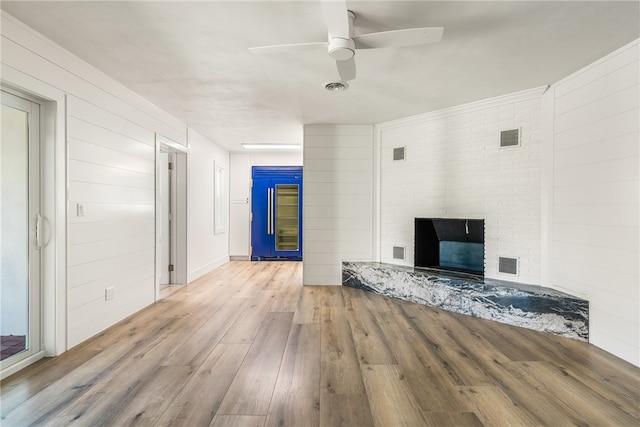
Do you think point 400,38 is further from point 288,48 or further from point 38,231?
point 38,231

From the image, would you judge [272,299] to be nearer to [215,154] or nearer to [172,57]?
[172,57]

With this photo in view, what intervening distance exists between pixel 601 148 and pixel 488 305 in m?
1.83

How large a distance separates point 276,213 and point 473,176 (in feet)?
14.4

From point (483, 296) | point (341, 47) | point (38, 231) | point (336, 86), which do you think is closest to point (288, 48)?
point (341, 47)

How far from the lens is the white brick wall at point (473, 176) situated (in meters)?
3.59

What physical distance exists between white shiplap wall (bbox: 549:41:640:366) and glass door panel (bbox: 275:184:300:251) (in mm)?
4992

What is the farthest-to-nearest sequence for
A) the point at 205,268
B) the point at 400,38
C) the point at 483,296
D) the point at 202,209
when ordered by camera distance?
1. the point at 205,268
2. the point at 202,209
3. the point at 483,296
4. the point at 400,38

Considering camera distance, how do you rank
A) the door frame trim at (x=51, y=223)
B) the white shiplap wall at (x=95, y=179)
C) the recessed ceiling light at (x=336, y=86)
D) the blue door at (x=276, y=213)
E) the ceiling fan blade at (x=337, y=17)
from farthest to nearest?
the blue door at (x=276, y=213)
the recessed ceiling light at (x=336, y=86)
the door frame trim at (x=51, y=223)
the white shiplap wall at (x=95, y=179)
the ceiling fan blade at (x=337, y=17)

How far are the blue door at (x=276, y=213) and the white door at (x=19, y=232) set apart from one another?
188 inches

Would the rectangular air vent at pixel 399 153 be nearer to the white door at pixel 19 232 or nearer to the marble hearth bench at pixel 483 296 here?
the marble hearth bench at pixel 483 296

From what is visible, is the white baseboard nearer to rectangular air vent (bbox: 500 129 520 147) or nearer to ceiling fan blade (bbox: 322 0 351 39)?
ceiling fan blade (bbox: 322 0 351 39)

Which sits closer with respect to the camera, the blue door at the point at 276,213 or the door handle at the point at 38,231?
the door handle at the point at 38,231

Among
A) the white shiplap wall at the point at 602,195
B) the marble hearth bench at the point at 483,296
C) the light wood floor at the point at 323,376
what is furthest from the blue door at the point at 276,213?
the white shiplap wall at the point at 602,195

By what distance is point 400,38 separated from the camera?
2.07 meters
